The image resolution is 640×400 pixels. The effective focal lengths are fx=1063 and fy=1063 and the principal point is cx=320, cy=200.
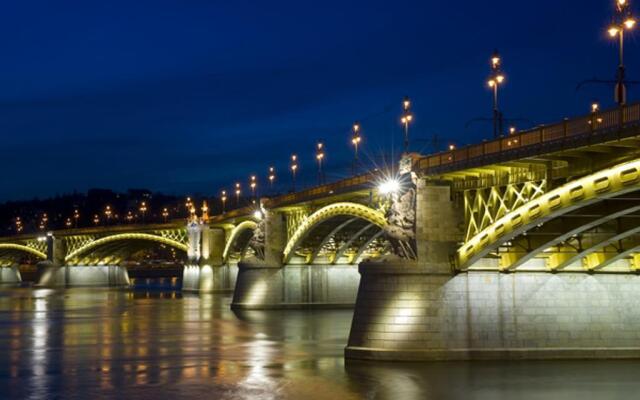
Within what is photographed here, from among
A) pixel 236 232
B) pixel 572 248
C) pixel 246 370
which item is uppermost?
pixel 236 232

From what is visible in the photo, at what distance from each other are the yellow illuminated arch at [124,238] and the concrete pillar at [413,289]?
287ft

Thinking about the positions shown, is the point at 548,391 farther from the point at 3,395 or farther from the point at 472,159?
the point at 3,395

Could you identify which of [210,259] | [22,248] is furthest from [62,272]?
[210,259]

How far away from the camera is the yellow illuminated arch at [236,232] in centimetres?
9844

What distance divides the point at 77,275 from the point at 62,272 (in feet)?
7.63

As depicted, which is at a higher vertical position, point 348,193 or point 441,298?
point 348,193

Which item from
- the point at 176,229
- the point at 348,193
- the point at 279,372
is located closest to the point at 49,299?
the point at 176,229

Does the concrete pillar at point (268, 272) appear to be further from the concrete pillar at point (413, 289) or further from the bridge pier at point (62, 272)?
the bridge pier at point (62, 272)

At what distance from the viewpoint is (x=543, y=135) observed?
118 feet

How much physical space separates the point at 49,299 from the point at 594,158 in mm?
86602

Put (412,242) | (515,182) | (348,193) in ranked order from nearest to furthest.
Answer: (515,182), (412,242), (348,193)

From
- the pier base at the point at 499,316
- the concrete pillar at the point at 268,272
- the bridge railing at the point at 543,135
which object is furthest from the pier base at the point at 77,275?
the pier base at the point at 499,316

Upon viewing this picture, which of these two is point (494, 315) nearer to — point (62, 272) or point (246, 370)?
point (246, 370)

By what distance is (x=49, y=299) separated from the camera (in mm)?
111875
